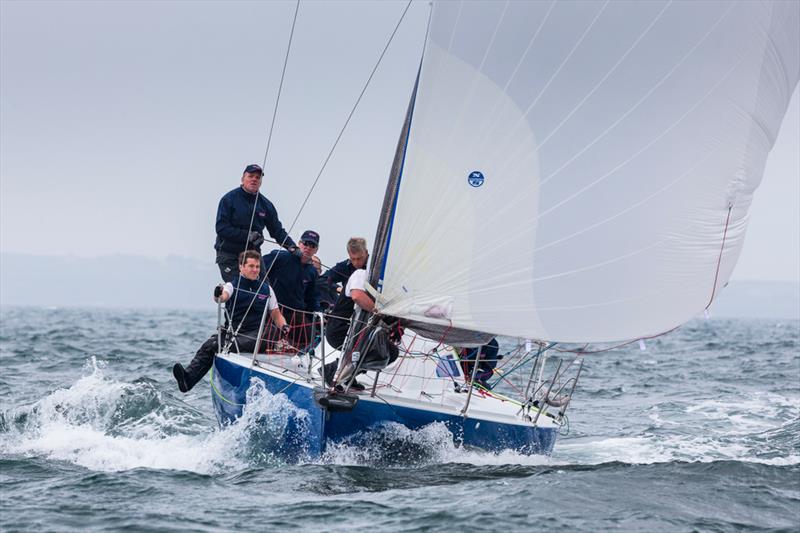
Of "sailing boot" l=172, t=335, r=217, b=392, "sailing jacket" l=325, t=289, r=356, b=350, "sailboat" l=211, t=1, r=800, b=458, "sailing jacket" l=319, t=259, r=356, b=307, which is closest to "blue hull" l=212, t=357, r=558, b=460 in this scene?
"sailboat" l=211, t=1, r=800, b=458

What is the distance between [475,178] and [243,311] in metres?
2.98

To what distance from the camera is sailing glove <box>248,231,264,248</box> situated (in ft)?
31.4

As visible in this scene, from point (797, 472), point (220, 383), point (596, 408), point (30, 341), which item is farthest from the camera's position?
point (30, 341)

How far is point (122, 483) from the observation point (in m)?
6.97

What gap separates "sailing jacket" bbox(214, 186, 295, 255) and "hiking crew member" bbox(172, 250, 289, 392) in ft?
1.94

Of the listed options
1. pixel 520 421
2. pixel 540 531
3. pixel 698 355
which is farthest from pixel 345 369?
pixel 698 355

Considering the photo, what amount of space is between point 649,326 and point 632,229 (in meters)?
0.75

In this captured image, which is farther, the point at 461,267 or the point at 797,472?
the point at 797,472

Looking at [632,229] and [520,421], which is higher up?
[632,229]

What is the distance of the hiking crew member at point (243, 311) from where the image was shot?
9.12m

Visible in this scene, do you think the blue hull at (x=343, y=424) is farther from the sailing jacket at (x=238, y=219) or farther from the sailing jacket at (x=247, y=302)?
the sailing jacket at (x=238, y=219)

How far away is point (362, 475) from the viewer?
7320mm

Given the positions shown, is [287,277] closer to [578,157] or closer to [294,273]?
[294,273]

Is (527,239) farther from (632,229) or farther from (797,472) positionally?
(797,472)
